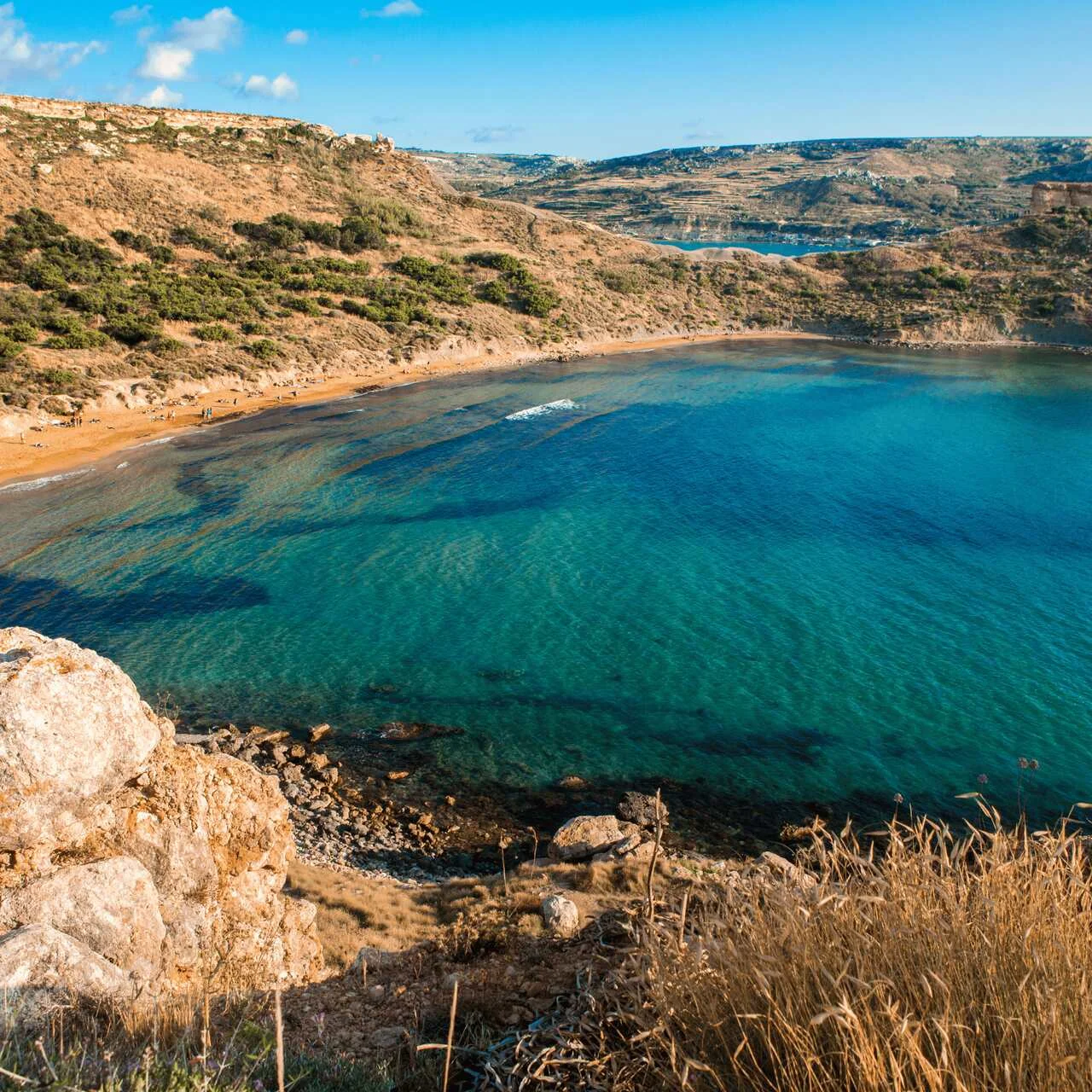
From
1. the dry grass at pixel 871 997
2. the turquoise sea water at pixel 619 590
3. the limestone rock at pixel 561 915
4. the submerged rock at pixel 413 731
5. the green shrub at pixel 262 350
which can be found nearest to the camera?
the dry grass at pixel 871 997

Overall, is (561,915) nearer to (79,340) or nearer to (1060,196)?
(79,340)

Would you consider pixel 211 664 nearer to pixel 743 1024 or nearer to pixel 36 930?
pixel 36 930

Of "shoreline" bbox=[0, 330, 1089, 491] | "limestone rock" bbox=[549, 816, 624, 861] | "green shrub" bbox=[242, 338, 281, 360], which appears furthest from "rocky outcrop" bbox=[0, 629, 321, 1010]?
"green shrub" bbox=[242, 338, 281, 360]

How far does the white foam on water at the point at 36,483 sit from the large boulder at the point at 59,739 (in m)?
30.7

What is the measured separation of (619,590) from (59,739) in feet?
64.7

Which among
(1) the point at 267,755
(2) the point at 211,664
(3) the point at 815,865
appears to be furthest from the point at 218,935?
(2) the point at 211,664

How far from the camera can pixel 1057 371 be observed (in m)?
61.7

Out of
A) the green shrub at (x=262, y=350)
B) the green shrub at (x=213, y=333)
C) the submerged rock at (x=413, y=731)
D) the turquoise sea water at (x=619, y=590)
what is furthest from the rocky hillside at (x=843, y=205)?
the submerged rock at (x=413, y=731)

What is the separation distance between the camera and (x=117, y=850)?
26.0 feet

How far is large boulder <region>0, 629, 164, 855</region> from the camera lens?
23.4 ft

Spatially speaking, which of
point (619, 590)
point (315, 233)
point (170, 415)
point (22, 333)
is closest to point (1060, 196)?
point (315, 233)

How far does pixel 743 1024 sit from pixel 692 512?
30060mm

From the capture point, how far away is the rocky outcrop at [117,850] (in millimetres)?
6871

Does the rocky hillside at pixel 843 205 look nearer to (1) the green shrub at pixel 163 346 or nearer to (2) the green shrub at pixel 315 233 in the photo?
(2) the green shrub at pixel 315 233
